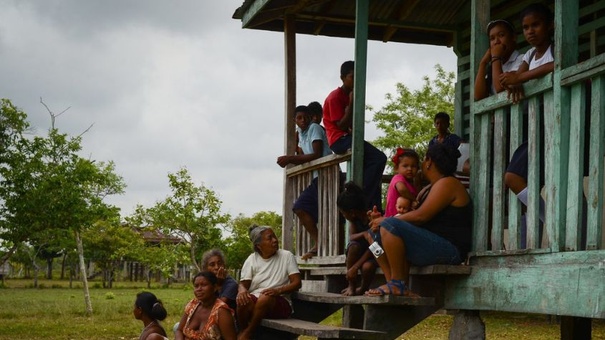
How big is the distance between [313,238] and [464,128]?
3.35 metres

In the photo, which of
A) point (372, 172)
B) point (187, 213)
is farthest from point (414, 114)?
point (372, 172)

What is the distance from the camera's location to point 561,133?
5.11 metres

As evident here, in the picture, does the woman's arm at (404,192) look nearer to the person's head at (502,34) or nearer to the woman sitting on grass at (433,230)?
the woman sitting on grass at (433,230)

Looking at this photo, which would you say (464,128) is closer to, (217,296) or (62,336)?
(217,296)

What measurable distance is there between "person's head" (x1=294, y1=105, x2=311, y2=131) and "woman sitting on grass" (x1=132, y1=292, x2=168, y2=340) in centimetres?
258

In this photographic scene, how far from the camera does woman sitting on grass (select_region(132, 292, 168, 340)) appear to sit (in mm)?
7871

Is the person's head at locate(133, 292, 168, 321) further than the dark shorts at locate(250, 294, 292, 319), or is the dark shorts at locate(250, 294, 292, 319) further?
the person's head at locate(133, 292, 168, 321)

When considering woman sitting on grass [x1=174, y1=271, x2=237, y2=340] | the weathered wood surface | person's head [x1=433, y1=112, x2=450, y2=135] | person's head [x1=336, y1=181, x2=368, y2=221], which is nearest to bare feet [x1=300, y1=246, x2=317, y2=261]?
woman sitting on grass [x1=174, y1=271, x2=237, y2=340]

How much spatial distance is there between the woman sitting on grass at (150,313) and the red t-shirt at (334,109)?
2.21m

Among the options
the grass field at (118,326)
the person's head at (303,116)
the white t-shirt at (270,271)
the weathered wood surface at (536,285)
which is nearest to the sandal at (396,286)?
the weathered wood surface at (536,285)

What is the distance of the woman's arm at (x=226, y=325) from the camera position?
7.51m

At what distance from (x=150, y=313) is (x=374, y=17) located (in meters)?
4.53

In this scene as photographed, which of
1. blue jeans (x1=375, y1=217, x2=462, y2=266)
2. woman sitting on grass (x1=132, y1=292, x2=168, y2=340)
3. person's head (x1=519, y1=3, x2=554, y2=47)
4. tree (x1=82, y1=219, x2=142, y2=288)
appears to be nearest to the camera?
person's head (x1=519, y1=3, x2=554, y2=47)

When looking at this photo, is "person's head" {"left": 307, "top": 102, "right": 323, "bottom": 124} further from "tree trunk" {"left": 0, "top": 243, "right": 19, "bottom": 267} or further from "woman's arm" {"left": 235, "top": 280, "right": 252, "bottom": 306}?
"tree trunk" {"left": 0, "top": 243, "right": 19, "bottom": 267}
